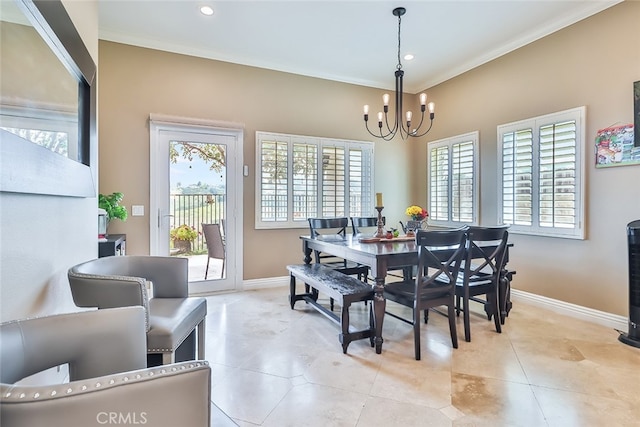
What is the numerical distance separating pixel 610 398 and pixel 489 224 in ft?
8.73

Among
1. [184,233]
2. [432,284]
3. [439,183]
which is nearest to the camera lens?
[432,284]

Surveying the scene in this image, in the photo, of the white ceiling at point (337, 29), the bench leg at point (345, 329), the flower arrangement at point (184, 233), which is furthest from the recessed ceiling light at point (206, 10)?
the bench leg at point (345, 329)

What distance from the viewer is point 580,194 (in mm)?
3348

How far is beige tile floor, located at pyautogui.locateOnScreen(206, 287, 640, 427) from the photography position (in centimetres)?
183

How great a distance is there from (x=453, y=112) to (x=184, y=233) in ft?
13.8

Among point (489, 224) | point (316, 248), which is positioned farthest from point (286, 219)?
point (489, 224)

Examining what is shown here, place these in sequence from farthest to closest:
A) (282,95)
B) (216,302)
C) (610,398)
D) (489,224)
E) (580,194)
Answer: (282,95) → (489,224) → (216,302) → (580,194) → (610,398)

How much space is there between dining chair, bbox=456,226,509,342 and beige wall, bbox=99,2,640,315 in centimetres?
102

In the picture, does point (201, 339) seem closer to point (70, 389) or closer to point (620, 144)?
point (70, 389)

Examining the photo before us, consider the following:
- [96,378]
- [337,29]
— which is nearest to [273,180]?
[337,29]

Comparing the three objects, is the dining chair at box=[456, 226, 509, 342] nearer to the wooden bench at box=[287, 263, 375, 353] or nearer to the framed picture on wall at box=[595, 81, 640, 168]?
the wooden bench at box=[287, 263, 375, 353]

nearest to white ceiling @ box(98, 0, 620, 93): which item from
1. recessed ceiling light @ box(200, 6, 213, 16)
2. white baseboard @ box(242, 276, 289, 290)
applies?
recessed ceiling light @ box(200, 6, 213, 16)

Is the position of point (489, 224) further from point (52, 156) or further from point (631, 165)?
point (52, 156)

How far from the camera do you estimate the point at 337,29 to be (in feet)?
12.2
